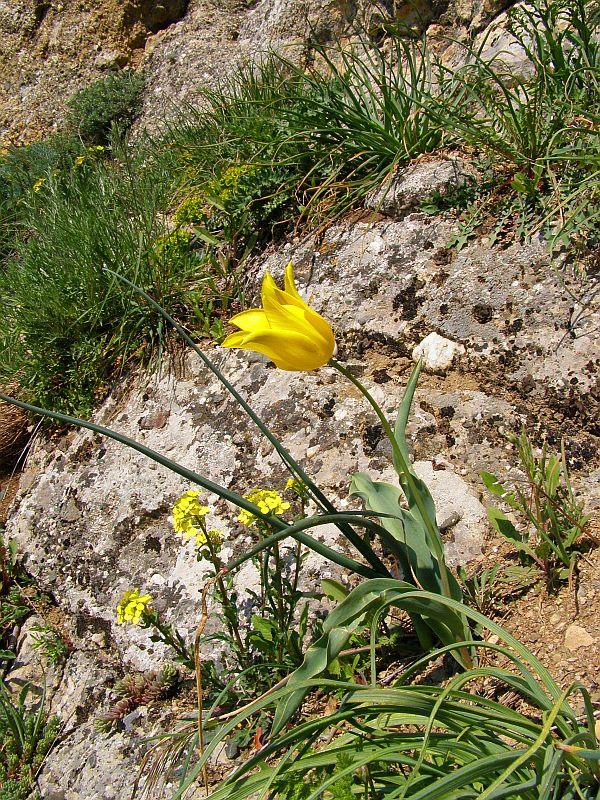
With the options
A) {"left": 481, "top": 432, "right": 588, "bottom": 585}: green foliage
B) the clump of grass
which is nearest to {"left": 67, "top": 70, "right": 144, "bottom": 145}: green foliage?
the clump of grass

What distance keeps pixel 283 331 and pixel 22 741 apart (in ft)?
5.71

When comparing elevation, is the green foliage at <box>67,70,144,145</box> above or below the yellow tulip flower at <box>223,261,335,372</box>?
above

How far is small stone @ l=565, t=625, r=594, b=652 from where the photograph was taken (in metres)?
1.53

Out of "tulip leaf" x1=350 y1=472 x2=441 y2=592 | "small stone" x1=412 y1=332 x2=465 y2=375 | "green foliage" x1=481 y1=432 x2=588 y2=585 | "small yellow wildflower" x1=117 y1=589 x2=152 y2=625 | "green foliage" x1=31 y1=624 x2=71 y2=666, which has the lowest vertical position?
"green foliage" x1=31 y1=624 x2=71 y2=666

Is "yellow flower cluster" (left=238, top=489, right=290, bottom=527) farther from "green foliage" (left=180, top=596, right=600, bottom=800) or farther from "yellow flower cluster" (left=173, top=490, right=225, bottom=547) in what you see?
"green foliage" (left=180, top=596, right=600, bottom=800)

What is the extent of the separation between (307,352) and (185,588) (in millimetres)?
1123

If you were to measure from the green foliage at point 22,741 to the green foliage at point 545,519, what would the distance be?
1.62m

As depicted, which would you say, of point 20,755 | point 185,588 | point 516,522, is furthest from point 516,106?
point 20,755

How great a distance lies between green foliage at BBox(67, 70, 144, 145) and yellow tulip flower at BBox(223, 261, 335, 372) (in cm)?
463

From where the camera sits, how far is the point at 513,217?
2.43 metres

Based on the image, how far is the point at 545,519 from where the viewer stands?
1.76m

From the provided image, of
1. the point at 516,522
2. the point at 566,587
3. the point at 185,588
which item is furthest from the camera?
the point at 185,588

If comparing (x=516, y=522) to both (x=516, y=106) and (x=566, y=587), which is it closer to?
(x=566, y=587)

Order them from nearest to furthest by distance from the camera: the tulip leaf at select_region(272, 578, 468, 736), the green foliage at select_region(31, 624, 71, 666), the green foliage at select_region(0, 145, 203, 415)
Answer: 1. the tulip leaf at select_region(272, 578, 468, 736)
2. the green foliage at select_region(31, 624, 71, 666)
3. the green foliage at select_region(0, 145, 203, 415)
